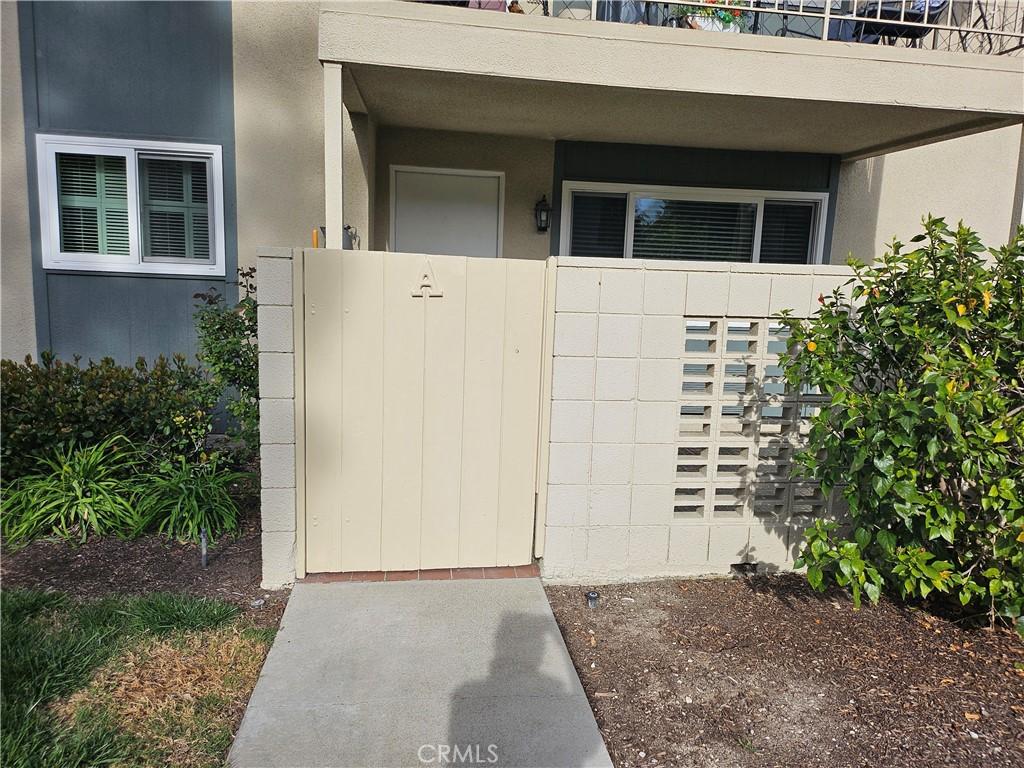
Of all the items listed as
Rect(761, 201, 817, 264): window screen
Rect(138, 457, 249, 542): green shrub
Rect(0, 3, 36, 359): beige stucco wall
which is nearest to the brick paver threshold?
Rect(138, 457, 249, 542): green shrub

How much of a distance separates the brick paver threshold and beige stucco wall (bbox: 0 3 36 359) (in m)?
4.29

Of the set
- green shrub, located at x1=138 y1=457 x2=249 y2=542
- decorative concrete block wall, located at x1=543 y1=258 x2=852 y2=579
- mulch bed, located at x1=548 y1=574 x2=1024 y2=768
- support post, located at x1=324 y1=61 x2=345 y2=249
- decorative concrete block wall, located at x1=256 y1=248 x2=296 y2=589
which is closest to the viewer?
mulch bed, located at x1=548 y1=574 x2=1024 y2=768

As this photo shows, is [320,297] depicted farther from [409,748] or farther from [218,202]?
[218,202]

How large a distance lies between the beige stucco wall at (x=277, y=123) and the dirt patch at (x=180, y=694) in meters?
4.09

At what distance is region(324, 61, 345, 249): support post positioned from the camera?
447 cm

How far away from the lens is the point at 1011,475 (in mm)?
2855

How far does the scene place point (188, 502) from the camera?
4.25 metres

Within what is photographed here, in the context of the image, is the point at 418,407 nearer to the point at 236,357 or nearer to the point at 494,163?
the point at 236,357

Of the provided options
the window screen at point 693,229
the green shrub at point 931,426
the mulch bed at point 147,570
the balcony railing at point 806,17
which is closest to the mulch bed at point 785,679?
the green shrub at point 931,426

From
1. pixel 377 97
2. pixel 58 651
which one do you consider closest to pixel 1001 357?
pixel 58 651

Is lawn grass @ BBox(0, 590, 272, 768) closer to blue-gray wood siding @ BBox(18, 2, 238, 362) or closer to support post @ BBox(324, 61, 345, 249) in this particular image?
support post @ BBox(324, 61, 345, 249)

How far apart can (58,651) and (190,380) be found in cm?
228

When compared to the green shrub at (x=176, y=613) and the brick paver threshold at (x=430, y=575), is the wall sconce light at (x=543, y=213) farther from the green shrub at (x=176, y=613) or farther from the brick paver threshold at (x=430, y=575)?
the green shrub at (x=176, y=613)
